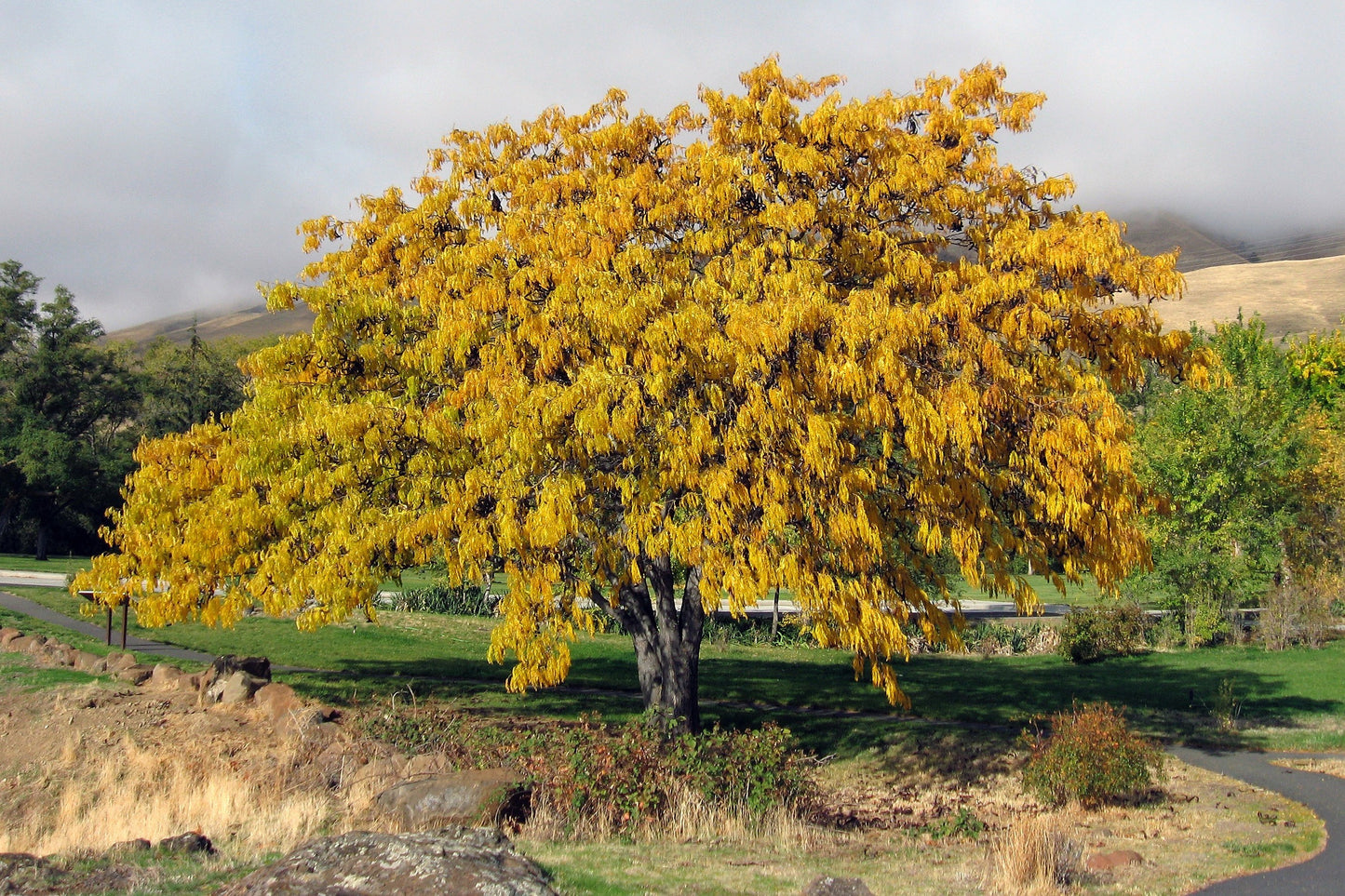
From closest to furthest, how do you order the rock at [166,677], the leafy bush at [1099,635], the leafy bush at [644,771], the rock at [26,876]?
1. the rock at [26,876]
2. the leafy bush at [644,771]
3. the rock at [166,677]
4. the leafy bush at [1099,635]

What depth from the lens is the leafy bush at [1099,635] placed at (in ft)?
107

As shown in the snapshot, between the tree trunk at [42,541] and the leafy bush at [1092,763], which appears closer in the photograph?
the leafy bush at [1092,763]

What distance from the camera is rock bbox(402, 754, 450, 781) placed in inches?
498

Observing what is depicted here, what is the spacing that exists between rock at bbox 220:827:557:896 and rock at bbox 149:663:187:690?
40.3 feet

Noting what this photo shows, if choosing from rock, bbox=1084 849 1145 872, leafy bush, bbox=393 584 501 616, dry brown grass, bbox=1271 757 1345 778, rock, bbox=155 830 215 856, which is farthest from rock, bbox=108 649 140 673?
leafy bush, bbox=393 584 501 616

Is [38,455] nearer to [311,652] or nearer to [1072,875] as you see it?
[311,652]

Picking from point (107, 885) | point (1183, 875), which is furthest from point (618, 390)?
point (1183, 875)

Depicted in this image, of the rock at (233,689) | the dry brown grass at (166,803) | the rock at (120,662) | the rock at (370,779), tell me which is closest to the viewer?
the dry brown grass at (166,803)

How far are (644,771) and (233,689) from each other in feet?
30.2

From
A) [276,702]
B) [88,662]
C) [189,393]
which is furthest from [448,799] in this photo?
[189,393]

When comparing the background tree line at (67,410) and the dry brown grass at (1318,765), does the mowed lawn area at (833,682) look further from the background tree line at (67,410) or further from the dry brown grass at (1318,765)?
the background tree line at (67,410)

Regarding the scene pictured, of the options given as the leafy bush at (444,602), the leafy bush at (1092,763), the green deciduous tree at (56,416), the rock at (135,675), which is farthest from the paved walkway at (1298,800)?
the green deciduous tree at (56,416)

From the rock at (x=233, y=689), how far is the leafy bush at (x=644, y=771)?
5498 mm

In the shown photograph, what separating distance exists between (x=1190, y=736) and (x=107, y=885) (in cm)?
1796
